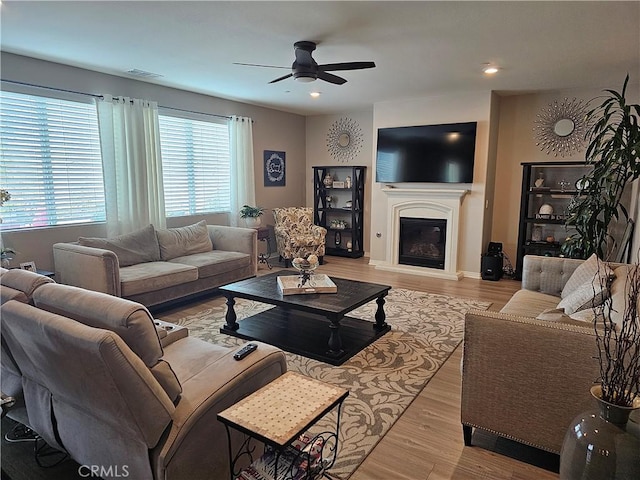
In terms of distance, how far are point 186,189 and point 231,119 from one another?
1.35 meters

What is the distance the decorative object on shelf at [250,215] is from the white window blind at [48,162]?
6.86 feet

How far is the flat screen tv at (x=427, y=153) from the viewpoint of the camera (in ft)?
18.6

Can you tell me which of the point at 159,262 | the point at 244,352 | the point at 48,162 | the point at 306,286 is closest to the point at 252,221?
the point at 159,262

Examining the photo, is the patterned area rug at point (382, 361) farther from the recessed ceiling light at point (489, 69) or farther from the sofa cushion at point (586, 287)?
the recessed ceiling light at point (489, 69)

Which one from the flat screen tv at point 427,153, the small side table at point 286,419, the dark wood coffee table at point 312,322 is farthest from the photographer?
the flat screen tv at point 427,153

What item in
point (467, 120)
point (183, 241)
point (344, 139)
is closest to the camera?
point (183, 241)

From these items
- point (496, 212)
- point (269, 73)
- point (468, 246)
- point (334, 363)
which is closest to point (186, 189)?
point (269, 73)

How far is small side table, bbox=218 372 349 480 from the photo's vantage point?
4.53 ft

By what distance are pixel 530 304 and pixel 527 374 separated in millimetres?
1439

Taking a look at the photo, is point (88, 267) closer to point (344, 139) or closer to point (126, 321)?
point (126, 321)

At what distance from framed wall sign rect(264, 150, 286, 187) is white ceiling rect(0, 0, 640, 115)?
7.05 ft

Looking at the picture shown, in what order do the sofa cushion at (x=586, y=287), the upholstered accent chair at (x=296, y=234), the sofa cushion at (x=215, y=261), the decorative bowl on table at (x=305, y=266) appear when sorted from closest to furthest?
the sofa cushion at (x=586, y=287), the decorative bowl on table at (x=305, y=266), the sofa cushion at (x=215, y=261), the upholstered accent chair at (x=296, y=234)

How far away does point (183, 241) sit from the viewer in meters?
5.04

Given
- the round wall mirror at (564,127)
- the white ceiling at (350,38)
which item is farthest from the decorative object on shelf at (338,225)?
the round wall mirror at (564,127)
